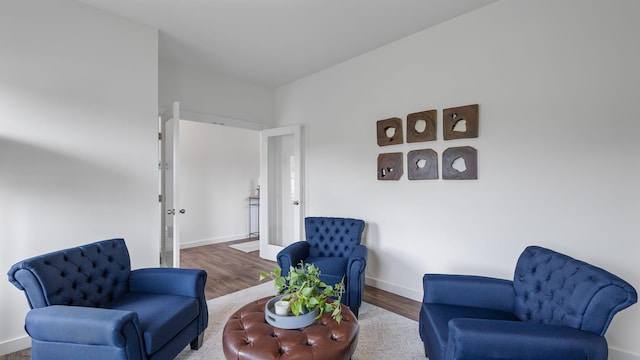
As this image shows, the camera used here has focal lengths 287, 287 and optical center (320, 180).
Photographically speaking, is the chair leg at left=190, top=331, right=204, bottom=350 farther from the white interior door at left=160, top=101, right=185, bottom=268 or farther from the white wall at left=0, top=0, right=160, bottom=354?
the white wall at left=0, top=0, right=160, bottom=354

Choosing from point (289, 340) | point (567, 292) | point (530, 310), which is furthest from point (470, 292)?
point (289, 340)

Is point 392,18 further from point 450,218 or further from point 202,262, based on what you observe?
point 202,262

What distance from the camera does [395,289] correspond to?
353cm

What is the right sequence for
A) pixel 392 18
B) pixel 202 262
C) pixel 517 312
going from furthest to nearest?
pixel 202 262 → pixel 392 18 → pixel 517 312

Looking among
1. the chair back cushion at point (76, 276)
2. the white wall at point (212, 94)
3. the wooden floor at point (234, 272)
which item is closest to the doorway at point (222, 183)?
the white wall at point (212, 94)

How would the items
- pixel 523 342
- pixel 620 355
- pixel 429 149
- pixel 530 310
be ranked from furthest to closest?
pixel 429 149
pixel 620 355
pixel 530 310
pixel 523 342

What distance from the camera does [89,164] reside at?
2676 millimetres

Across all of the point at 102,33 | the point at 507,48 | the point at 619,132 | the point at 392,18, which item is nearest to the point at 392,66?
the point at 392,18

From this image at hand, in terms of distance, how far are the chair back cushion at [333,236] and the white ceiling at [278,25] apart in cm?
221

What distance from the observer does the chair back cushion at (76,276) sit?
176cm

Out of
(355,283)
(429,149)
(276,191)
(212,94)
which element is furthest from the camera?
(276,191)

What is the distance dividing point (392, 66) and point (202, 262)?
168 inches

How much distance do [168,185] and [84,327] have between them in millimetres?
2031

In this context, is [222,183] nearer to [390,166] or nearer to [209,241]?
[209,241]
